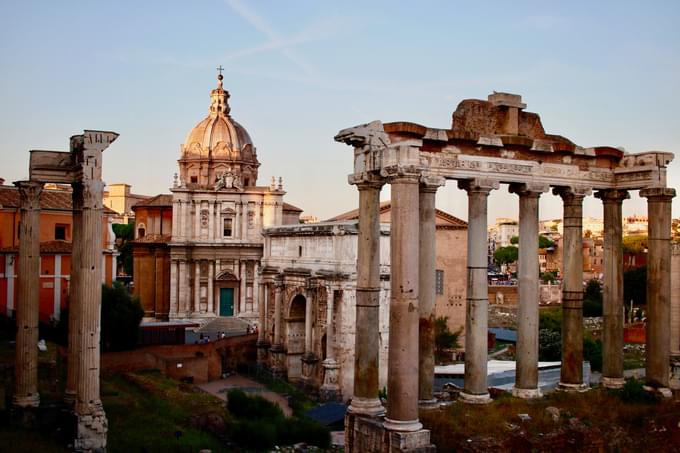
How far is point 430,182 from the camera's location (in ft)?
47.9

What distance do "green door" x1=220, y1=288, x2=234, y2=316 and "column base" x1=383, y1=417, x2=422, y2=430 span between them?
3551 cm

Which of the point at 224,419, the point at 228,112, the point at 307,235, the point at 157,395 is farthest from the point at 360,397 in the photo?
the point at 228,112

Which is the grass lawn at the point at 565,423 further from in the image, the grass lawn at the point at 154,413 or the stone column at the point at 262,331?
the stone column at the point at 262,331

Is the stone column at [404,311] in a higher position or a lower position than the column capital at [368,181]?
lower

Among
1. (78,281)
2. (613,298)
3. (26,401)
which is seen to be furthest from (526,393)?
(26,401)

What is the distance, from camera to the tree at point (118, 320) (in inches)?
1307

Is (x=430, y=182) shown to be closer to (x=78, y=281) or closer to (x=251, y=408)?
(x=78, y=281)

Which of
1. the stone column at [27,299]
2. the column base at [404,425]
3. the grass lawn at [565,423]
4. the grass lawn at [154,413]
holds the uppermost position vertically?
the stone column at [27,299]

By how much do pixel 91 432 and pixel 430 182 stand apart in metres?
9.22

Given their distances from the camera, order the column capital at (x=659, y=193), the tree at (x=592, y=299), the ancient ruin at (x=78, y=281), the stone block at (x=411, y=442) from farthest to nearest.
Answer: the tree at (x=592, y=299) < the ancient ruin at (x=78, y=281) < the column capital at (x=659, y=193) < the stone block at (x=411, y=442)

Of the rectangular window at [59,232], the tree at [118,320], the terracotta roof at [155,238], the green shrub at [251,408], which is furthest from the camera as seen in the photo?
the terracotta roof at [155,238]

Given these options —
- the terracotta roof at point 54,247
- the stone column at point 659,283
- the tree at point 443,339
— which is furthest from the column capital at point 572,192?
the tree at point 443,339

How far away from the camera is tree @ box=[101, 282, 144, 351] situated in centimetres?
3319

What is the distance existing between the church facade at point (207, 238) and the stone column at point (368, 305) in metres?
32.8
